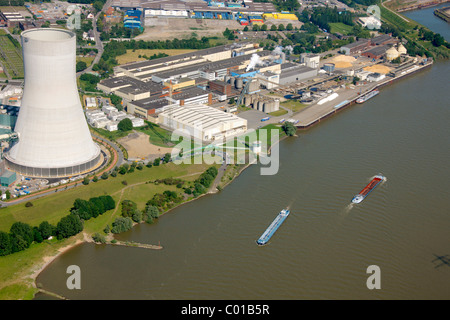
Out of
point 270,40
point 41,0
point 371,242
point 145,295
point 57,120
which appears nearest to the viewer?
point 145,295

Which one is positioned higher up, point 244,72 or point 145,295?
point 244,72

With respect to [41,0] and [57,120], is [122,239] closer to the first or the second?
[57,120]

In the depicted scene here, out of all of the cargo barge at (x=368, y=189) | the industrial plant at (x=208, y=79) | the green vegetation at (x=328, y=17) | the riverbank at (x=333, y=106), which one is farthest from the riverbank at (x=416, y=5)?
the cargo barge at (x=368, y=189)

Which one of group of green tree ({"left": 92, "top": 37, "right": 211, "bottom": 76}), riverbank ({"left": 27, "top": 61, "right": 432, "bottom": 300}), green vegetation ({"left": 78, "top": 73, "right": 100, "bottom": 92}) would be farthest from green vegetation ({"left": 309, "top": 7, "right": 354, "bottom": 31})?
green vegetation ({"left": 78, "top": 73, "right": 100, "bottom": 92})

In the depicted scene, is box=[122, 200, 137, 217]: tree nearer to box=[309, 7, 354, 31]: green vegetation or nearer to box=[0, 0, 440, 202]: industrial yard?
box=[0, 0, 440, 202]: industrial yard

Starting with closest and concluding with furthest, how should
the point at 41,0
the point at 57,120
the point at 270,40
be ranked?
the point at 57,120 < the point at 270,40 < the point at 41,0

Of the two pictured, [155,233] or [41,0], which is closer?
[155,233]

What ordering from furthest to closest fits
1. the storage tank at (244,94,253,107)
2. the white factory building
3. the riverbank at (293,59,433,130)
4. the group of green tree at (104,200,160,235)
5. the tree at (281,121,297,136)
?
the storage tank at (244,94,253,107) < the riverbank at (293,59,433,130) < the tree at (281,121,297,136) < the white factory building < the group of green tree at (104,200,160,235)

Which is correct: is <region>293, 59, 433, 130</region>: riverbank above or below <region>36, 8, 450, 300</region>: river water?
above

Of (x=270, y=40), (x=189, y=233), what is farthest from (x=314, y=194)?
(x=270, y=40)
